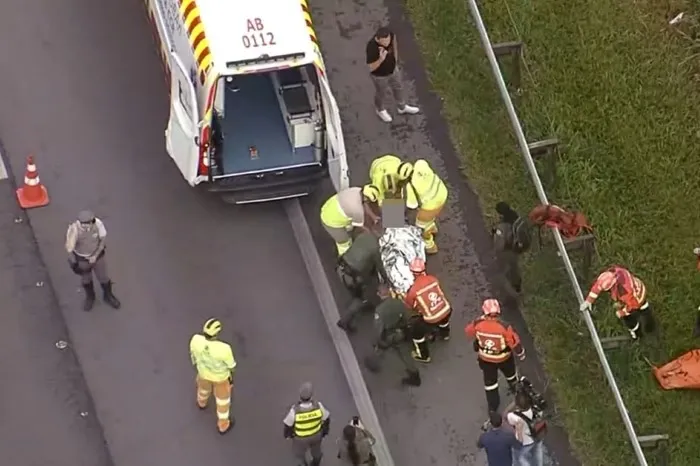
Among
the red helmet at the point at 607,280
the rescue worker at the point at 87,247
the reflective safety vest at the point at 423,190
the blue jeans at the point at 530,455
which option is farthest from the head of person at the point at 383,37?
the blue jeans at the point at 530,455

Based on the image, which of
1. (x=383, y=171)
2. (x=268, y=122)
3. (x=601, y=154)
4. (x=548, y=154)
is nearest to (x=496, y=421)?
(x=383, y=171)

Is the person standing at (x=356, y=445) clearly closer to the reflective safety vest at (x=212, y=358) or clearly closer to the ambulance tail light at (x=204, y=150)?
the reflective safety vest at (x=212, y=358)

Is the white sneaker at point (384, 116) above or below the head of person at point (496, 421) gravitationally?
above

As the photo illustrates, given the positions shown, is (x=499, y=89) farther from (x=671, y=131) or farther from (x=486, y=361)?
(x=486, y=361)

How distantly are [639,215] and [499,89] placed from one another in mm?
2410

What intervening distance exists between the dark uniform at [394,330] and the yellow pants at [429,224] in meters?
1.36

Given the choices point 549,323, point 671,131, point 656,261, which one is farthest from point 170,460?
point 671,131

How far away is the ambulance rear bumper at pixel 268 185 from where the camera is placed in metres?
17.8

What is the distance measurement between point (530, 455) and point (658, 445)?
1503 millimetres

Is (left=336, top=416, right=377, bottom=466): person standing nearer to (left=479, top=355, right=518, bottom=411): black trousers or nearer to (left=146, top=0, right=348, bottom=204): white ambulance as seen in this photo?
(left=479, top=355, right=518, bottom=411): black trousers

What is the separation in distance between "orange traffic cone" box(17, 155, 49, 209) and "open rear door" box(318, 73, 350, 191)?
11.4 feet

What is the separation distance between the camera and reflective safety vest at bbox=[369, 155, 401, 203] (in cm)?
1694

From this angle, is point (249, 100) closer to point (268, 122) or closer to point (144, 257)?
point (268, 122)

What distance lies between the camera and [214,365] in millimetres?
15422
